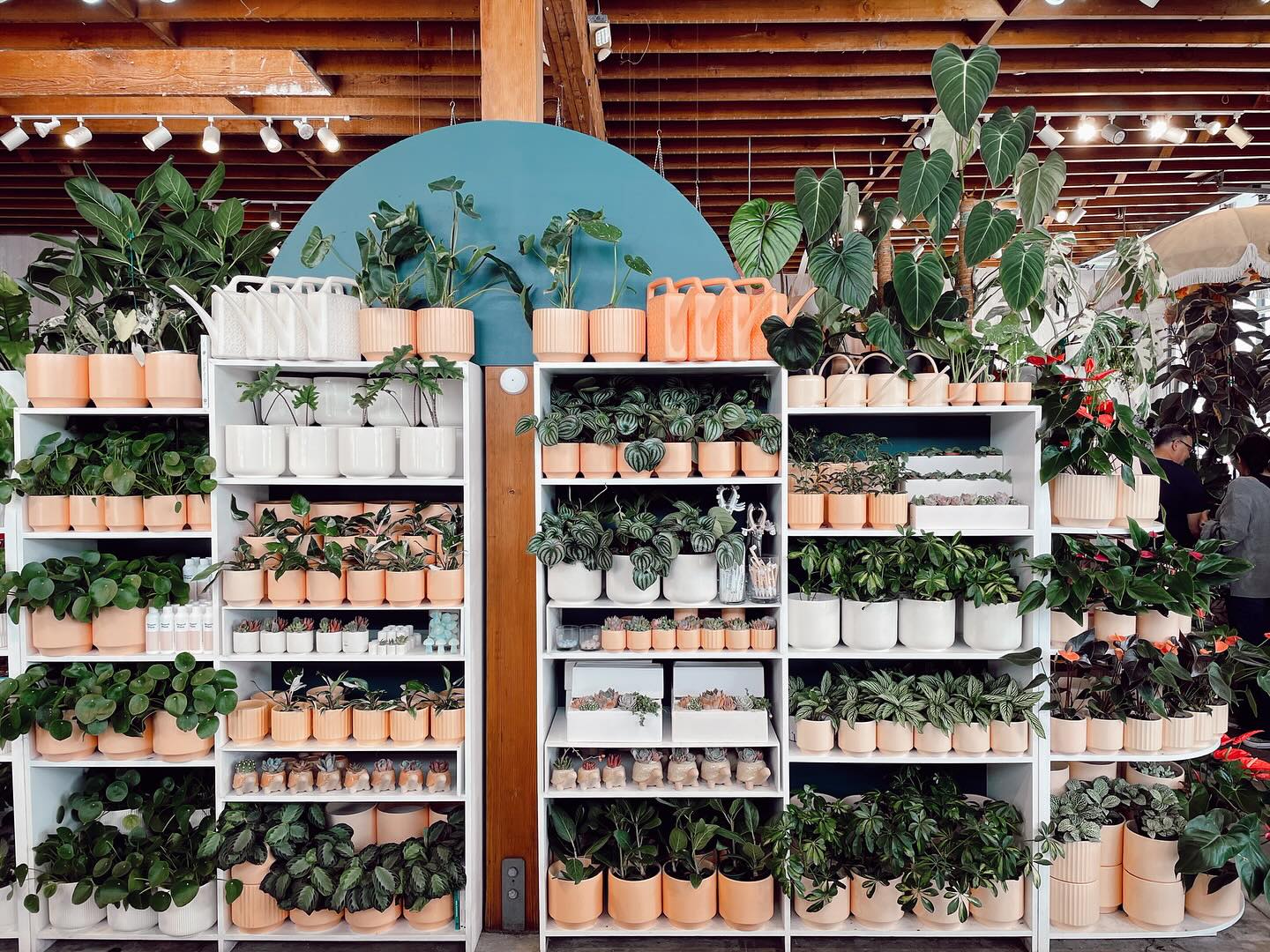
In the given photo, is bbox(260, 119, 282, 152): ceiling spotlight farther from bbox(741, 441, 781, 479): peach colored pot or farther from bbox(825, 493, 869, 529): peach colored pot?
bbox(825, 493, 869, 529): peach colored pot

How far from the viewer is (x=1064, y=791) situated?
3354 millimetres

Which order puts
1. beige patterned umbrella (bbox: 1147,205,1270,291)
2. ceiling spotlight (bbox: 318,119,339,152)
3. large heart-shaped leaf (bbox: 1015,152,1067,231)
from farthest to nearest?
ceiling spotlight (bbox: 318,119,339,152) → beige patterned umbrella (bbox: 1147,205,1270,291) → large heart-shaped leaf (bbox: 1015,152,1067,231)

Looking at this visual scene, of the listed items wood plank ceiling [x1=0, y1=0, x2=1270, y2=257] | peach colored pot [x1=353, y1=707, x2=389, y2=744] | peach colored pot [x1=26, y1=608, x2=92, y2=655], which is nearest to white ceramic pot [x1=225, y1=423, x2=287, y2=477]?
peach colored pot [x1=26, y1=608, x2=92, y2=655]

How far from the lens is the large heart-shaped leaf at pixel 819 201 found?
312 centimetres

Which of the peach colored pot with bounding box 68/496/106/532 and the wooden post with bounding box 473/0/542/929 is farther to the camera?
the wooden post with bounding box 473/0/542/929

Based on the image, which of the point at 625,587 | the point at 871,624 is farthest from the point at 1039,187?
the point at 625,587

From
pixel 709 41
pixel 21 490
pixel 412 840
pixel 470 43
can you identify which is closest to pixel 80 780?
pixel 21 490

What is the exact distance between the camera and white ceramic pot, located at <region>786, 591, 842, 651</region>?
10.5ft

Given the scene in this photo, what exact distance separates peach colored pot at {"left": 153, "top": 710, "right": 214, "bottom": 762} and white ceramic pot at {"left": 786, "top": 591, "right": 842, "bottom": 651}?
7.58ft

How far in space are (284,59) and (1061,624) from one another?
5.27 meters

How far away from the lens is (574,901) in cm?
312

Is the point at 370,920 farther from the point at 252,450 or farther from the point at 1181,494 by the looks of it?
the point at 1181,494

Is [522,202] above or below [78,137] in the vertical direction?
below

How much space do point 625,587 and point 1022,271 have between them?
1914mm
